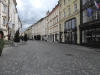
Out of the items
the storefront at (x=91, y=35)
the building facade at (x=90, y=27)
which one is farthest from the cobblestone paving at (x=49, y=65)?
the building facade at (x=90, y=27)

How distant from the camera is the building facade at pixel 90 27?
44.4ft

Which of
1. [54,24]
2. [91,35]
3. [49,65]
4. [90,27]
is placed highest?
[54,24]

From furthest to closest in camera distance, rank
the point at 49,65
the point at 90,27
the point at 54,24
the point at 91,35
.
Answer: the point at 54,24 → the point at 90,27 → the point at 91,35 → the point at 49,65

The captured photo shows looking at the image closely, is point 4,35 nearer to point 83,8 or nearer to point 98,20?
point 83,8

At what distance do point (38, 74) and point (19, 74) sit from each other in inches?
32.3

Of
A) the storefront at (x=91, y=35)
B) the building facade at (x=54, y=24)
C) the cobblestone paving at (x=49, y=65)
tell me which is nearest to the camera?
the cobblestone paving at (x=49, y=65)

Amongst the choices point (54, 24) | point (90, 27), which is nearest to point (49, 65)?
point (90, 27)

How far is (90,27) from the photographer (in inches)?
587

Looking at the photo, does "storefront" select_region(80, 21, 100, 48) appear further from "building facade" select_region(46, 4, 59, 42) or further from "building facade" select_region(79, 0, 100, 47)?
"building facade" select_region(46, 4, 59, 42)

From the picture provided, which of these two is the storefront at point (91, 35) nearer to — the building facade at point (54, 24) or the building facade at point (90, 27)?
the building facade at point (90, 27)

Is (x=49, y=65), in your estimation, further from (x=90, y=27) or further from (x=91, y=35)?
(x=90, y=27)

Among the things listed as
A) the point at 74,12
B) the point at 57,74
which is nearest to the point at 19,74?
the point at 57,74

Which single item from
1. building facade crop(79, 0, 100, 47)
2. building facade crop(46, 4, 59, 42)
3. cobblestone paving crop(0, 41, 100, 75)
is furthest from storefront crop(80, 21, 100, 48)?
building facade crop(46, 4, 59, 42)

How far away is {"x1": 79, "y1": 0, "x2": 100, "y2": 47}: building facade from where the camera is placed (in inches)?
533
